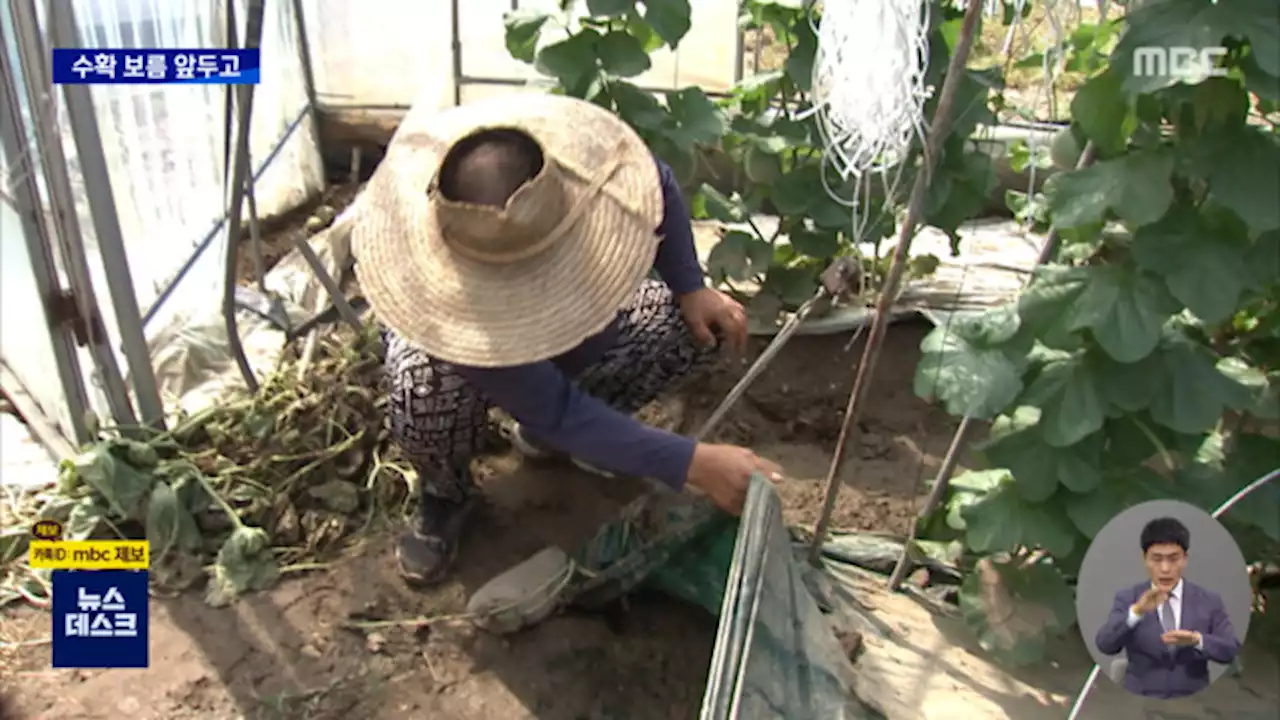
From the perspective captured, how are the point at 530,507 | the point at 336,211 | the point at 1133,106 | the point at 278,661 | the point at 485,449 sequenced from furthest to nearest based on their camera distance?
1. the point at 336,211
2. the point at 485,449
3. the point at 530,507
4. the point at 278,661
5. the point at 1133,106

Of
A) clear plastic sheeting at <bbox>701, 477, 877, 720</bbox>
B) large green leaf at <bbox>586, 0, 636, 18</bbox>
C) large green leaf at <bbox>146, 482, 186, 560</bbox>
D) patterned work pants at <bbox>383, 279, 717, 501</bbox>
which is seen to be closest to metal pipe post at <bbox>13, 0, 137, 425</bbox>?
large green leaf at <bbox>146, 482, 186, 560</bbox>

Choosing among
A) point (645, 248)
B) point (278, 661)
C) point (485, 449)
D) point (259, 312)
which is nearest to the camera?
point (645, 248)

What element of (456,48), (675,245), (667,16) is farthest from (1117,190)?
(456,48)

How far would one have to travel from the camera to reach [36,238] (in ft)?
6.63

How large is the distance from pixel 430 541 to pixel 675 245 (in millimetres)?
778

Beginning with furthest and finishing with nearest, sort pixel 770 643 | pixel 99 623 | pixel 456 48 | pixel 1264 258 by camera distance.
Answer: pixel 456 48, pixel 99 623, pixel 770 643, pixel 1264 258

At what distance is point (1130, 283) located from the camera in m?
1.32

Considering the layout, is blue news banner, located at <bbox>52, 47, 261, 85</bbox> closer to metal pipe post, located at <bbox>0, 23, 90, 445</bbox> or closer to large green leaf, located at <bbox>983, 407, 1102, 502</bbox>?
metal pipe post, located at <bbox>0, 23, 90, 445</bbox>

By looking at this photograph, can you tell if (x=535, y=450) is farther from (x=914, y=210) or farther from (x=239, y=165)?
(x=914, y=210)

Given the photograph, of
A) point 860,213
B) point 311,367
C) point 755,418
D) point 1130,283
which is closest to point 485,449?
point 311,367

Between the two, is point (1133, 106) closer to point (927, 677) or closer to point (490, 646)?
point (927, 677)

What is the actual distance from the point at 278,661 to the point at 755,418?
1.25 m

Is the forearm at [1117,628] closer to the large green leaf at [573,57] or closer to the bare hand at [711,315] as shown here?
the bare hand at [711,315]

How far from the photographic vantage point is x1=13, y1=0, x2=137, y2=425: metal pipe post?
189cm
